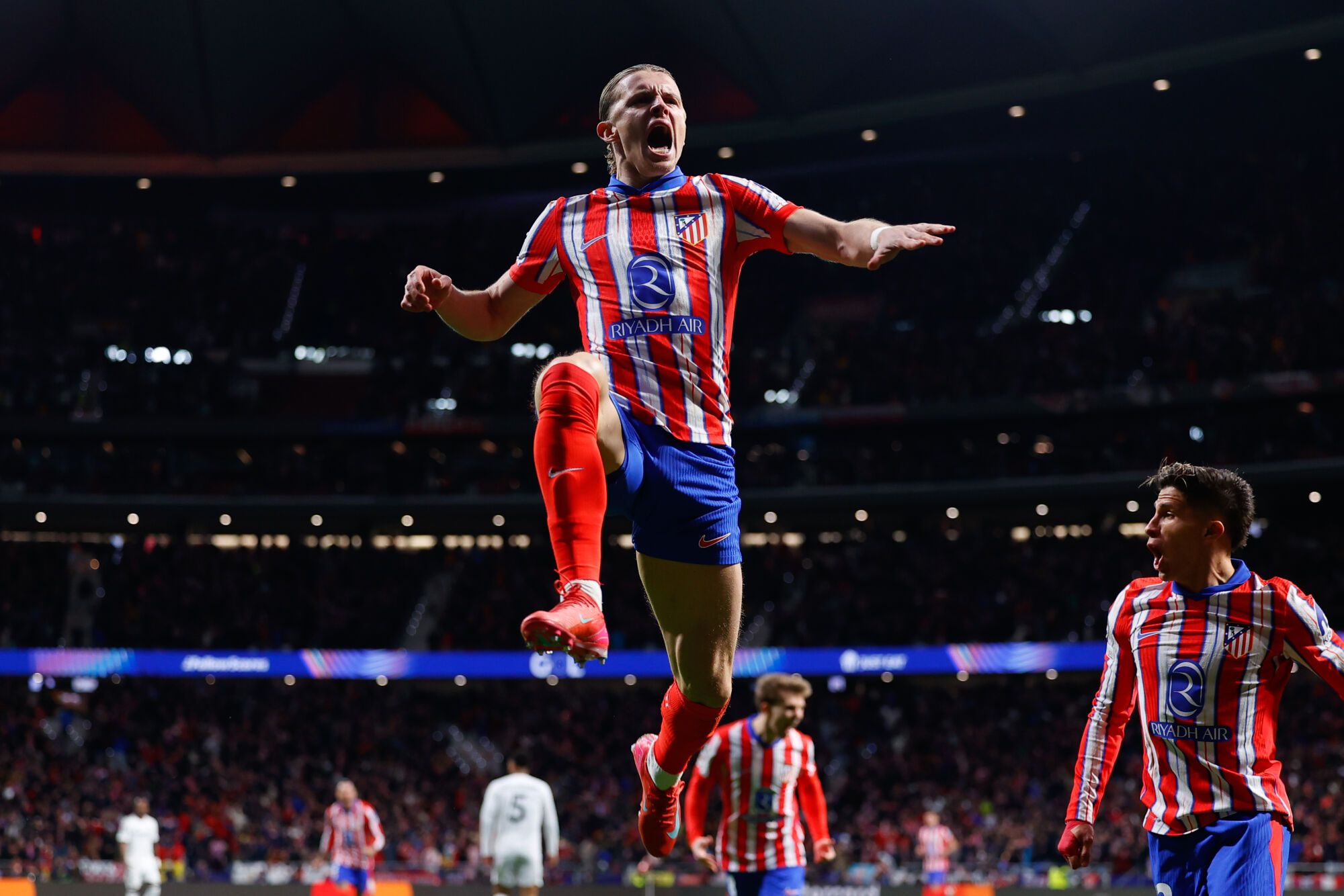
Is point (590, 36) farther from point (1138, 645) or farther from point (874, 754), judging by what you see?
point (1138, 645)

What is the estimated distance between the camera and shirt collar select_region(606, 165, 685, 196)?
4.64m

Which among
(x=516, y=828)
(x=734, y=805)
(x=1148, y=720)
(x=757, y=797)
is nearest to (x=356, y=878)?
(x=516, y=828)

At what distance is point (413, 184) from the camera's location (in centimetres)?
3600

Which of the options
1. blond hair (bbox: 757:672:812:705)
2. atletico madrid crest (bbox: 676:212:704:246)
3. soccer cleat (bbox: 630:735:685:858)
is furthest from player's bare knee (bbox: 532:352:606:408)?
blond hair (bbox: 757:672:812:705)

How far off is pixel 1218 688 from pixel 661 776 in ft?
6.64

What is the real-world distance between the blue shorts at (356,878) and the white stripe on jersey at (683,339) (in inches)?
568

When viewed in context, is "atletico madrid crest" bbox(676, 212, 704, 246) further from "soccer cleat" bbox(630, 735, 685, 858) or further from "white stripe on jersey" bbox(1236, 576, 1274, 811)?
"white stripe on jersey" bbox(1236, 576, 1274, 811)

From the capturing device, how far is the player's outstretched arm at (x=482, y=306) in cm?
464

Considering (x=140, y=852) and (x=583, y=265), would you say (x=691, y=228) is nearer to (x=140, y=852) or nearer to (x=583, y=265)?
(x=583, y=265)

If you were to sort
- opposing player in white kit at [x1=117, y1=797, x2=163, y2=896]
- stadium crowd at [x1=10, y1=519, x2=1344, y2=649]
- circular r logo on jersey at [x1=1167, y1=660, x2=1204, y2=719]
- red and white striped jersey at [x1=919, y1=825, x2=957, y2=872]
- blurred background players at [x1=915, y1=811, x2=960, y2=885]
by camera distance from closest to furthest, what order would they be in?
circular r logo on jersey at [x1=1167, y1=660, x2=1204, y2=719] < opposing player in white kit at [x1=117, y1=797, x2=163, y2=896] < blurred background players at [x1=915, y1=811, x2=960, y2=885] < red and white striped jersey at [x1=919, y1=825, x2=957, y2=872] < stadium crowd at [x1=10, y1=519, x2=1344, y2=649]

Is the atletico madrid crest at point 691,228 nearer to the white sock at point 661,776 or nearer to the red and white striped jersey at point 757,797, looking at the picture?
the white sock at point 661,776

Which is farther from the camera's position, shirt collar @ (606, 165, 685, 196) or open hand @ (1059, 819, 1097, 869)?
open hand @ (1059, 819, 1097, 869)

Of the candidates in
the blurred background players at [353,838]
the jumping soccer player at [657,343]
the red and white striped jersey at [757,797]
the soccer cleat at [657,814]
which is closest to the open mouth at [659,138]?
the jumping soccer player at [657,343]

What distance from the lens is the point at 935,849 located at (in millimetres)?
21719
